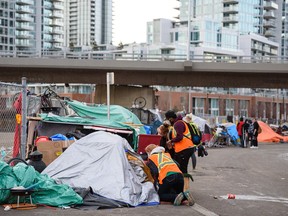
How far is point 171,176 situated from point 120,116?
9.97 m

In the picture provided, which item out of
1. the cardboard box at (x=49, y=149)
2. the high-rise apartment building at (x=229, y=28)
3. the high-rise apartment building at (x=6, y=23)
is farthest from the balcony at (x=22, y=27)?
the cardboard box at (x=49, y=149)

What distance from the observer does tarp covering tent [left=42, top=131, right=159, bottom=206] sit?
8838 mm

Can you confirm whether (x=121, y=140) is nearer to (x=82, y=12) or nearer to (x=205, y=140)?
(x=205, y=140)

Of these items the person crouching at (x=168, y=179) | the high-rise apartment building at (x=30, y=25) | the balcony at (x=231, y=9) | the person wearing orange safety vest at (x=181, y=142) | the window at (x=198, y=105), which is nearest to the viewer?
the person crouching at (x=168, y=179)

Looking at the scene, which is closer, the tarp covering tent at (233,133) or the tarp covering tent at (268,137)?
the tarp covering tent at (233,133)

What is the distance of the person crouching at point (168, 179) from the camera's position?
877 cm

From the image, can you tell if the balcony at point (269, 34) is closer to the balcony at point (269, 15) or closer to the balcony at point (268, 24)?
the balcony at point (268, 24)

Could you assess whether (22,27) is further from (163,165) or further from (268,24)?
(163,165)

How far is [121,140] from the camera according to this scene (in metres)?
9.92

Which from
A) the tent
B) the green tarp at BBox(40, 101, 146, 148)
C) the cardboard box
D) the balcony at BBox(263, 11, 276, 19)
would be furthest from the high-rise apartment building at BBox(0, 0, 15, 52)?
the cardboard box

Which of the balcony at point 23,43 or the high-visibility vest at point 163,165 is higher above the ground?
the balcony at point 23,43

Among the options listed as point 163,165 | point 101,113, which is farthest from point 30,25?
point 163,165

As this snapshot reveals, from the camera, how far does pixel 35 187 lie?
8.41 meters

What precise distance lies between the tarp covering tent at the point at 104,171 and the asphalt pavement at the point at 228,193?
0.38 m
